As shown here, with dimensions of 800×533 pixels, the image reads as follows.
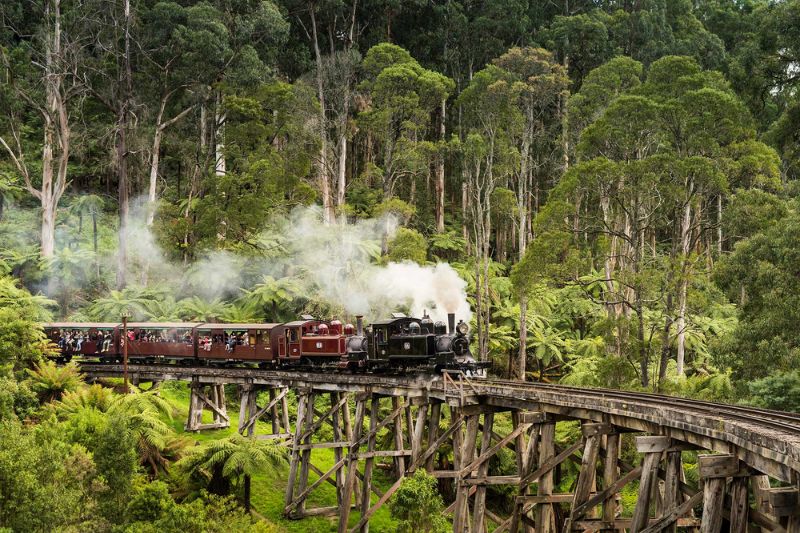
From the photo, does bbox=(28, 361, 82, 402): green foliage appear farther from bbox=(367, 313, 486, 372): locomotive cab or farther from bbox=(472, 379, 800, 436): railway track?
bbox=(472, 379, 800, 436): railway track

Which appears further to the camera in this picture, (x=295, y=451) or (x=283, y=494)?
(x=283, y=494)

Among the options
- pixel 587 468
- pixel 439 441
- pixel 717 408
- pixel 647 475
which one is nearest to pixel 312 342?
pixel 439 441

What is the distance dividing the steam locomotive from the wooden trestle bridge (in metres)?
0.77

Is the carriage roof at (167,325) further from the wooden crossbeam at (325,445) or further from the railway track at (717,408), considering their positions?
the railway track at (717,408)

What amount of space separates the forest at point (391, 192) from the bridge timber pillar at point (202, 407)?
50.7 inches

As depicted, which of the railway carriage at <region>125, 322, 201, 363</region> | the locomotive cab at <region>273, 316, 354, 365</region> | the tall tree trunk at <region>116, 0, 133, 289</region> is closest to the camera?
the locomotive cab at <region>273, 316, 354, 365</region>

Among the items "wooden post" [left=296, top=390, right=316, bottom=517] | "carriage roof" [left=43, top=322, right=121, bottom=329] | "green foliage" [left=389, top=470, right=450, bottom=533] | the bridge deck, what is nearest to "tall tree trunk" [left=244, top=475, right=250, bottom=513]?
"wooden post" [left=296, top=390, right=316, bottom=517]

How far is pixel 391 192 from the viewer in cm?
4766

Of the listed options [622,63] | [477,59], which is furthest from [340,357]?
[477,59]

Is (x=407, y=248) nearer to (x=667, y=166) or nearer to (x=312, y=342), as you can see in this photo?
(x=312, y=342)

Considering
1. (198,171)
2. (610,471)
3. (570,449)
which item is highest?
(198,171)

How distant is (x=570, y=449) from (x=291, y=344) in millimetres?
14039

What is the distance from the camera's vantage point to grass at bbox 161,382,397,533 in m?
A: 25.4

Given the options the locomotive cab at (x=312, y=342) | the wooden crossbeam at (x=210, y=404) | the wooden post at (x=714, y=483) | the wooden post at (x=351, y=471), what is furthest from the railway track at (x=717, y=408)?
the wooden crossbeam at (x=210, y=404)
